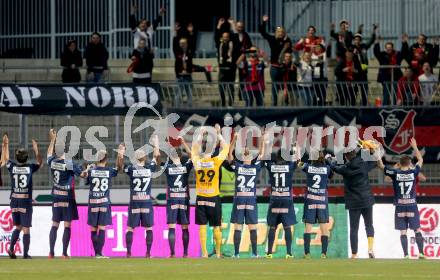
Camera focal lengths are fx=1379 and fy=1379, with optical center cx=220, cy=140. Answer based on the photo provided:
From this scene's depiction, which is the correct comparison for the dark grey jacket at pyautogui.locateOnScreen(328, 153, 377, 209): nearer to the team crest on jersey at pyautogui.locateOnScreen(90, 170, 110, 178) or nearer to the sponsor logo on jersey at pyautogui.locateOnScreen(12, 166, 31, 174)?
the team crest on jersey at pyautogui.locateOnScreen(90, 170, 110, 178)

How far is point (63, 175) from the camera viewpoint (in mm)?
27375

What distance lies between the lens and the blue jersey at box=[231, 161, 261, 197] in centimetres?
2720

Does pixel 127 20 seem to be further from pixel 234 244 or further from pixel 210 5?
pixel 234 244

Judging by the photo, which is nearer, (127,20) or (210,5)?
(127,20)

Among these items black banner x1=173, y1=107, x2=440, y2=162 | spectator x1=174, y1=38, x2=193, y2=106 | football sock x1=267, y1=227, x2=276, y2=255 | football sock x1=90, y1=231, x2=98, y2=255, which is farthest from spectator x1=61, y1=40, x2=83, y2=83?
football sock x1=267, y1=227, x2=276, y2=255

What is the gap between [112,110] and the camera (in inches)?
1201

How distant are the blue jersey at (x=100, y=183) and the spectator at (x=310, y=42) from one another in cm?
673

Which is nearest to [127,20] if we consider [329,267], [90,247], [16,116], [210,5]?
[210,5]

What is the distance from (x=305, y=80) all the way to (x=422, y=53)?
110 inches

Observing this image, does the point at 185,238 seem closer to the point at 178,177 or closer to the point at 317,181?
the point at 178,177

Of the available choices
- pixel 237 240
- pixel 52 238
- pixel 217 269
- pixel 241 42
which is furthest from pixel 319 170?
pixel 241 42

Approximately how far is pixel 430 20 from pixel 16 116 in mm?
11181

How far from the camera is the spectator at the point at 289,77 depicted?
3100 cm

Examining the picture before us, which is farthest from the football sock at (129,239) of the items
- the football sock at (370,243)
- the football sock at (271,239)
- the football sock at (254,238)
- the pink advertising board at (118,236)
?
the football sock at (370,243)
